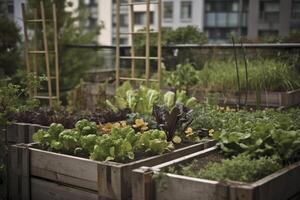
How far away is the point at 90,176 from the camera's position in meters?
2.90

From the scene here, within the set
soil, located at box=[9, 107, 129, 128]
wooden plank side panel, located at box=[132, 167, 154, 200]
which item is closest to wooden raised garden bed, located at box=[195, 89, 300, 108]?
soil, located at box=[9, 107, 129, 128]

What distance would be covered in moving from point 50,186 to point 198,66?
435 cm

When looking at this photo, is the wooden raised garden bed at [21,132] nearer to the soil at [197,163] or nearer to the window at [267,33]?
the soil at [197,163]

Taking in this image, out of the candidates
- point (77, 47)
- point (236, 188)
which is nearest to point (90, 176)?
point (236, 188)

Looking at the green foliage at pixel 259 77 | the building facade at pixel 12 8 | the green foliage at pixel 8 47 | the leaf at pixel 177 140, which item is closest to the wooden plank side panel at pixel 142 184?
the leaf at pixel 177 140

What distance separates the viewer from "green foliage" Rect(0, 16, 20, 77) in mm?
7051

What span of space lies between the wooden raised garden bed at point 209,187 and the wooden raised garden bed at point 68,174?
0.61ft

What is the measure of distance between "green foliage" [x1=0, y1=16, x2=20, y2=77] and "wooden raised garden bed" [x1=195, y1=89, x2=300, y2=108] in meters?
3.53

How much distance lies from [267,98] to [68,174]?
2.76 metres

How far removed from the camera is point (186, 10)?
9.39 metres

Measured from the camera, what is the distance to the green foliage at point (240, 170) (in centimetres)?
245

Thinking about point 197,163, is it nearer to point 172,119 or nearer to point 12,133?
point 172,119

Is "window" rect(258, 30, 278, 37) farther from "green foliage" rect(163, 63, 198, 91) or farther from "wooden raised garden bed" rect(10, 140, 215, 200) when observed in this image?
"wooden raised garden bed" rect(10, 140, 215, 200)

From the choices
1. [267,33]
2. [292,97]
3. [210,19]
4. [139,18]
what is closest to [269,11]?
[267,33]
